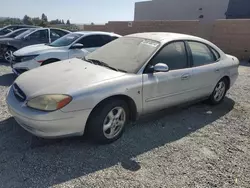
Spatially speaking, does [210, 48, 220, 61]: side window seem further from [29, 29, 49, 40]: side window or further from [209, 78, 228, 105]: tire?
[29, 29, 49, 40]: side window

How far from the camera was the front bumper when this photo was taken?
278 centimetres

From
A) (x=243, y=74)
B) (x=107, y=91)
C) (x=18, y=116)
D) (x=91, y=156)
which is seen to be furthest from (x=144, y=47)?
(x=243, y=74)

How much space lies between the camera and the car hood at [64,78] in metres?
2.95

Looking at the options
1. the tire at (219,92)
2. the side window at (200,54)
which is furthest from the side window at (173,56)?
the tire at (219,92)

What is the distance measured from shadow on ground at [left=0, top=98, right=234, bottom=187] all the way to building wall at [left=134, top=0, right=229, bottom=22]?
87.4 ft

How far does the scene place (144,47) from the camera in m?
3.85

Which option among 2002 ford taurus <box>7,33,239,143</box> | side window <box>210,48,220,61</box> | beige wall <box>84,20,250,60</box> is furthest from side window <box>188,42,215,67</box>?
beige wall <box>84,20,250,60</box>

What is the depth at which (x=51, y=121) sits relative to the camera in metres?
2.78

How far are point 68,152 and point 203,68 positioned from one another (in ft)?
9.29

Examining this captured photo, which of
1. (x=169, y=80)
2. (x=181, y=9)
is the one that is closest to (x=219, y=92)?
(x=169, y=80)

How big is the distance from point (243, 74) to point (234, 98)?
3522 millimetres

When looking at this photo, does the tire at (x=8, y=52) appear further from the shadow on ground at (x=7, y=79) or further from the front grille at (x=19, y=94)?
the front grille at (x=19, y=94)

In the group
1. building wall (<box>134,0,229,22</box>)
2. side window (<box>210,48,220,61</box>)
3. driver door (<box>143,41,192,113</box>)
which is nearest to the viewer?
driver door (<box>143,41,192,113</box>)

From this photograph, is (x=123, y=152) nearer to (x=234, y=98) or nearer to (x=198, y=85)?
(x=198, y=85)
